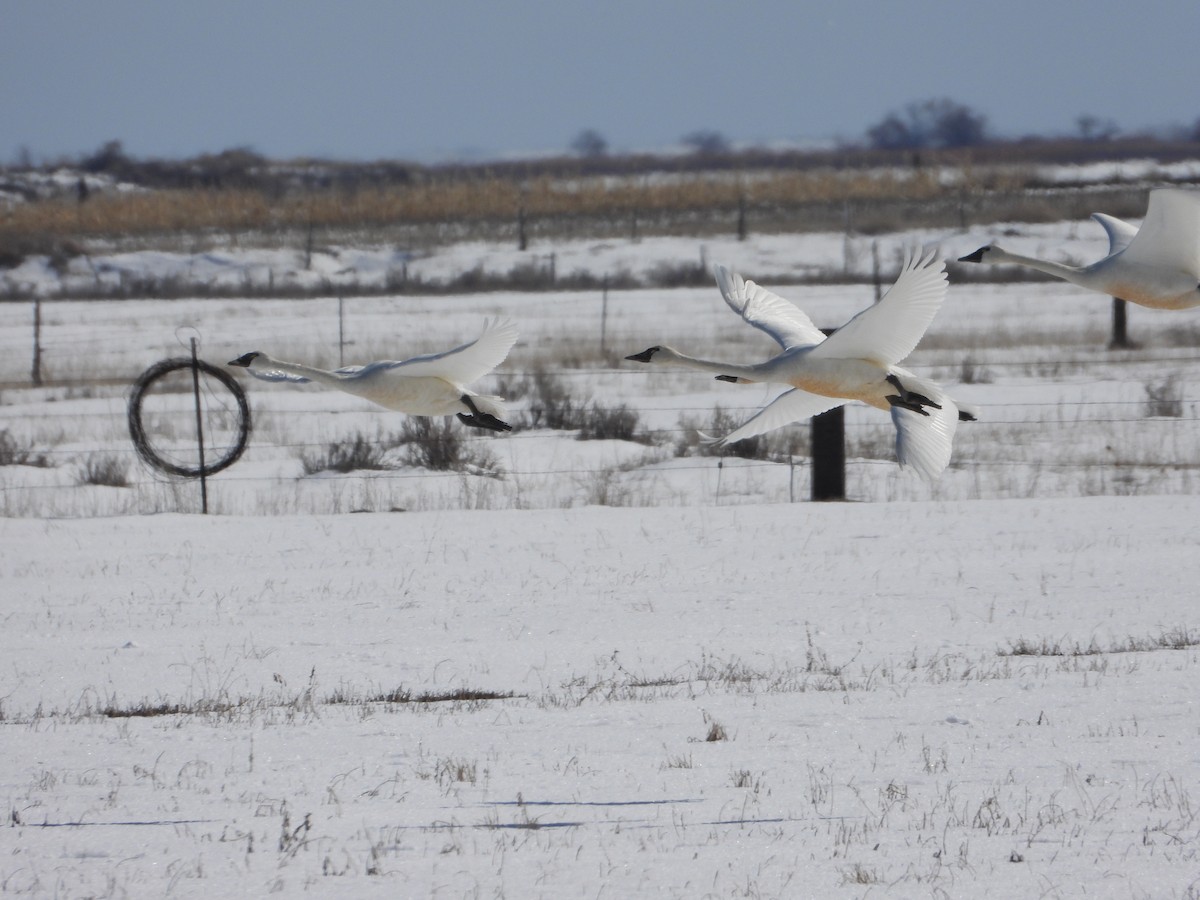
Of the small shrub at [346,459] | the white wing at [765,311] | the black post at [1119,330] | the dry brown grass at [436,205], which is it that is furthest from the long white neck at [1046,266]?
the dry brown grass at [436,205]

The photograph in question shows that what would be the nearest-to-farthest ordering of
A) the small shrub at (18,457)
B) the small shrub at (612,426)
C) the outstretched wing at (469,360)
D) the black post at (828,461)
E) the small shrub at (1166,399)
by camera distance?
the outstretched wing at (469,360) < the black post at (828,461) < the small shrub at (18,457) < the small shrub at (1166,399) < the small shrub at (612,426)

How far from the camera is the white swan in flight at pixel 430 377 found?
21.7ft

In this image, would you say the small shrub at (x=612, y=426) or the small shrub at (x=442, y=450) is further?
the small shrub at (x=612, y=426)

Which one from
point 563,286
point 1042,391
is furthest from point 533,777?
point 563,286

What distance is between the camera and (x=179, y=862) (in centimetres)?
579

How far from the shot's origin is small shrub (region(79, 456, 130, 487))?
52.7ft

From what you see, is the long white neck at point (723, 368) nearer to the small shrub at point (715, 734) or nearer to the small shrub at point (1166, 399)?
the small shrub at point (715, 734)

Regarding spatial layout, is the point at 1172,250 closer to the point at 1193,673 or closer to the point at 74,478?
the point at 1193,673

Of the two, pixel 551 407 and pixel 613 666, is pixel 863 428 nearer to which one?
pixel 551 407

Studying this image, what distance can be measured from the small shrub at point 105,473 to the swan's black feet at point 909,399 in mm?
11155

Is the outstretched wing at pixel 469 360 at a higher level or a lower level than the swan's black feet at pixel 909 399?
higher

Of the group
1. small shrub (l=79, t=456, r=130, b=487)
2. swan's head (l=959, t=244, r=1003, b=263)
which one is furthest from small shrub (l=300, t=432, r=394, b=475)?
swan's head (l=959, t=244, r=1003, b=263)

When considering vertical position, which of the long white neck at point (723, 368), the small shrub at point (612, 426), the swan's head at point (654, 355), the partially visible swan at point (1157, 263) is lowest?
the small shrub at point (612, 426)

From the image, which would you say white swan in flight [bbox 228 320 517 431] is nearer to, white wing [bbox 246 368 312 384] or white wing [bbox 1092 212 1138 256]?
white wing [bbox 246 368 312 384]
